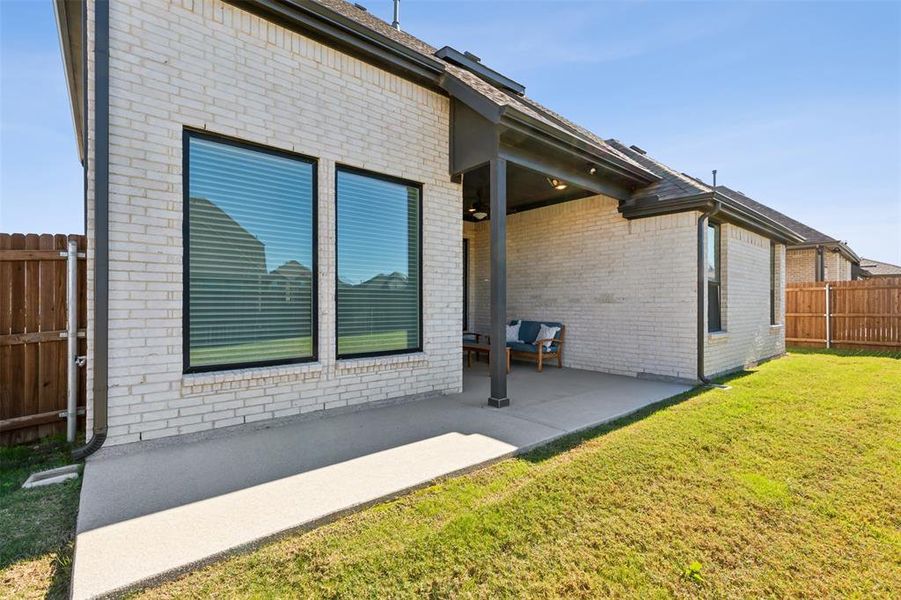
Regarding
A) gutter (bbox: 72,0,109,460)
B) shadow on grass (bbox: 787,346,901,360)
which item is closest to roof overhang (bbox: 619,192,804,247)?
shadow on grass (bbox: 787,346,901,360)

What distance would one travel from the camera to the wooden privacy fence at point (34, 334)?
12.0 feet

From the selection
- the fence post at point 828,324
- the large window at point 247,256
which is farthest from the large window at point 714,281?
the fence post at point 828,324

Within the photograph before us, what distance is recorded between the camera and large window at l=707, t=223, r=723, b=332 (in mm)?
7410

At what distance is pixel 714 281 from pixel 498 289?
207 inches

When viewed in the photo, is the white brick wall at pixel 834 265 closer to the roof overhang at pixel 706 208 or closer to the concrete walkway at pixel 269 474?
the roof overhang at pixel 706 208

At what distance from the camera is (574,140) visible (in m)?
5.48

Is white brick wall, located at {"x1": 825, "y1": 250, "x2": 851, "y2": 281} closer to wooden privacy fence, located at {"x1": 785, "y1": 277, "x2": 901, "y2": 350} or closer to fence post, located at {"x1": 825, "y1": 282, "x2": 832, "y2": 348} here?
wooden privacy fence, located at {"x1": 785, "y1": 277, "x2": 901, "y2": 350}

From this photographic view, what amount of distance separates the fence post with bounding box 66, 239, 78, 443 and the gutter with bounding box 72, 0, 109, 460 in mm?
735

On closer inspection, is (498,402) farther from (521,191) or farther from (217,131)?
(521,191)

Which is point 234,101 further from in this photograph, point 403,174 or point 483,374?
point 483,374

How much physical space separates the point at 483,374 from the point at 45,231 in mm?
6065

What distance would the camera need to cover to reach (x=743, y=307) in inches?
322

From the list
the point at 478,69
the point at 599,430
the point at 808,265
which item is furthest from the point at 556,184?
the point at 808,265

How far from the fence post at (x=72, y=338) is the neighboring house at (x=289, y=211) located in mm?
849
